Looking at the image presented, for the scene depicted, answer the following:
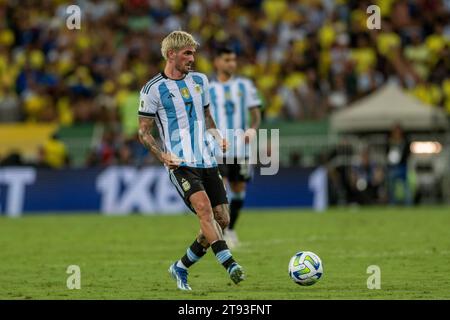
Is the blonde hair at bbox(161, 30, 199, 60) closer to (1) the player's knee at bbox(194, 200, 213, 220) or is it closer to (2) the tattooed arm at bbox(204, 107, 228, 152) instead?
(2) the tattooed arm at bbox(204, 107, 228, 152)

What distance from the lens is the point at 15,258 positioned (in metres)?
15.2

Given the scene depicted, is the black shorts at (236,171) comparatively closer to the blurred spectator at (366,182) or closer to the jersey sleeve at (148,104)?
the jersey sleeve at (148,104)

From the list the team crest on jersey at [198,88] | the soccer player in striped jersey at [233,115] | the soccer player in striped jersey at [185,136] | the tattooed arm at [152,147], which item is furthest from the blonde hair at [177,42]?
the soccer player in striped jersey at [233,115]

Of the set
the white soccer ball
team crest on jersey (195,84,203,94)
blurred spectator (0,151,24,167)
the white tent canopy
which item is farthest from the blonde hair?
blurred spectator (0,151,24,167)

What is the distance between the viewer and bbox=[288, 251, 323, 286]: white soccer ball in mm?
11273

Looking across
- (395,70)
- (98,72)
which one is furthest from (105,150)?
(395,70)

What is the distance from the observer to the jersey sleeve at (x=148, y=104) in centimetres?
1143

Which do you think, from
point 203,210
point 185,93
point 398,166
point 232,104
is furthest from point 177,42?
point 398,166

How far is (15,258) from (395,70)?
1584cm

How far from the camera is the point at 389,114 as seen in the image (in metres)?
26.6

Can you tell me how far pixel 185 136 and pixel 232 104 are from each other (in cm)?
549

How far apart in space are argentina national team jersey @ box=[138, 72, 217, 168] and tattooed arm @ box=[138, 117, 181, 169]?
2.8 inches

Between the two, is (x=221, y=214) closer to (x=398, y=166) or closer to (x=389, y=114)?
(x=398, y=166)
